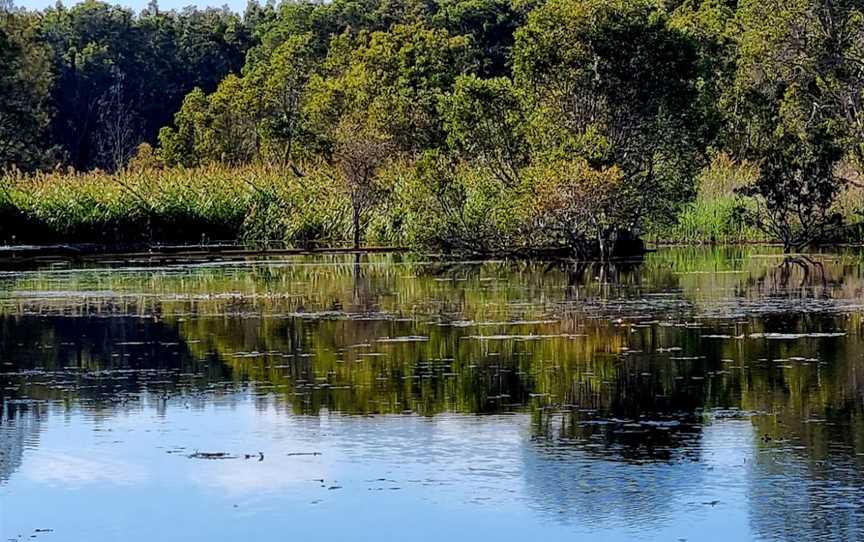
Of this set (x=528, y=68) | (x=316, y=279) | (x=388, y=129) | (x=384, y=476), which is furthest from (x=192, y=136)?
(x=384, y=476)

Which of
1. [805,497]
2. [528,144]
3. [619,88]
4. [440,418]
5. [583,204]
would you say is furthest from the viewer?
[528,144]

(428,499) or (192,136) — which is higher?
(192,136)

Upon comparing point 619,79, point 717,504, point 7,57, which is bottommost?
point 717,504

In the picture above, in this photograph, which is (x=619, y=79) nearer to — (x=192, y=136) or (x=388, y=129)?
(x=388, y=129)

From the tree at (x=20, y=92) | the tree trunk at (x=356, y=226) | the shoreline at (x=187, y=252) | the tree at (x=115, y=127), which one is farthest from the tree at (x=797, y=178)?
the tree at (x=115, y=127)

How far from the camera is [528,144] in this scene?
92.7 feet

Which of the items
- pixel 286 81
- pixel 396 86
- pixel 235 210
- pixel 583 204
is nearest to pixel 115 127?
pixel 286 81

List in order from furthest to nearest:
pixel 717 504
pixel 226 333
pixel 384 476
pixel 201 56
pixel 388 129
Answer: pixel 201 56 → pixel 388 129 → pixel 226 333 → pixel 384 476 → pixel 717 504

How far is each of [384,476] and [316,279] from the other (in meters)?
15.3

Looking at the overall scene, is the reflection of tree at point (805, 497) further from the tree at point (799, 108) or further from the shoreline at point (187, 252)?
the tree at point (799, 108)

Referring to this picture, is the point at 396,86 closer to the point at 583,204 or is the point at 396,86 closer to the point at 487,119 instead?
the point at 487,119

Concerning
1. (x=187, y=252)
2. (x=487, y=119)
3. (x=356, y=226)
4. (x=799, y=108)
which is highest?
(x=799, y=108)

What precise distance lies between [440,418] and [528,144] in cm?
1854

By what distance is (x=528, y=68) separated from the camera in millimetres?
27719
